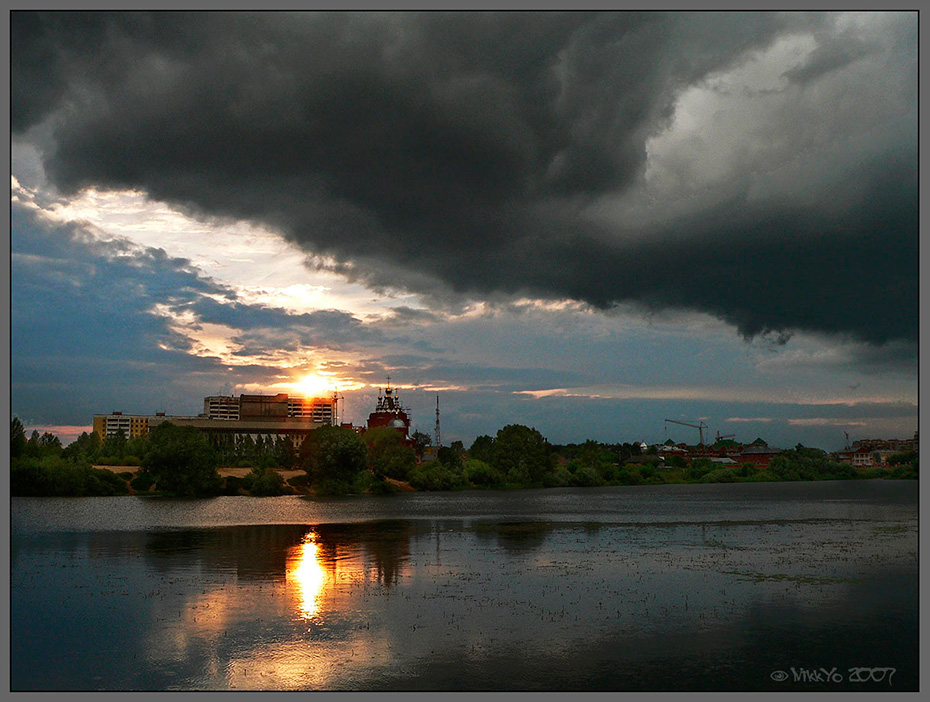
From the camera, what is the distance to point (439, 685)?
21.1m

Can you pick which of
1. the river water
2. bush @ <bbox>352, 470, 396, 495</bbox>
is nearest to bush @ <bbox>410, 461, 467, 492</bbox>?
bush @ <bbox>352, 470, 396, 495</bbox>

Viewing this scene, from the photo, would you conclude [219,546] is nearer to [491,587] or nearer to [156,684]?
[491,587]

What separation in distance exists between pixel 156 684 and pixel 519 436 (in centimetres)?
16680

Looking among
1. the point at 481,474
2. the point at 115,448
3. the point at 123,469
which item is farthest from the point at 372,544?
the point at 115,448

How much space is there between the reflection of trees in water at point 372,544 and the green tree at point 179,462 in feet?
196

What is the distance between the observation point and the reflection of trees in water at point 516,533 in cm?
5334

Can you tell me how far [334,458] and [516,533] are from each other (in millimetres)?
80445

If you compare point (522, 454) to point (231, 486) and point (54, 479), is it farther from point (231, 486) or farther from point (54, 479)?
point (54, 479)

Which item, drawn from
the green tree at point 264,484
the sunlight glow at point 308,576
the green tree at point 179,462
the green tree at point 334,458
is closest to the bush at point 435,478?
the green tree at point 334,458

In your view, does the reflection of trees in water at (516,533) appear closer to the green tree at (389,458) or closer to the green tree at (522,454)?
the green tree at (389,458)

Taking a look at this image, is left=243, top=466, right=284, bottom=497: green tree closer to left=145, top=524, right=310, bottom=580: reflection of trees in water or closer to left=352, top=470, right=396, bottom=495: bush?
left=352, top=470, right=396, bottom=495: bush
